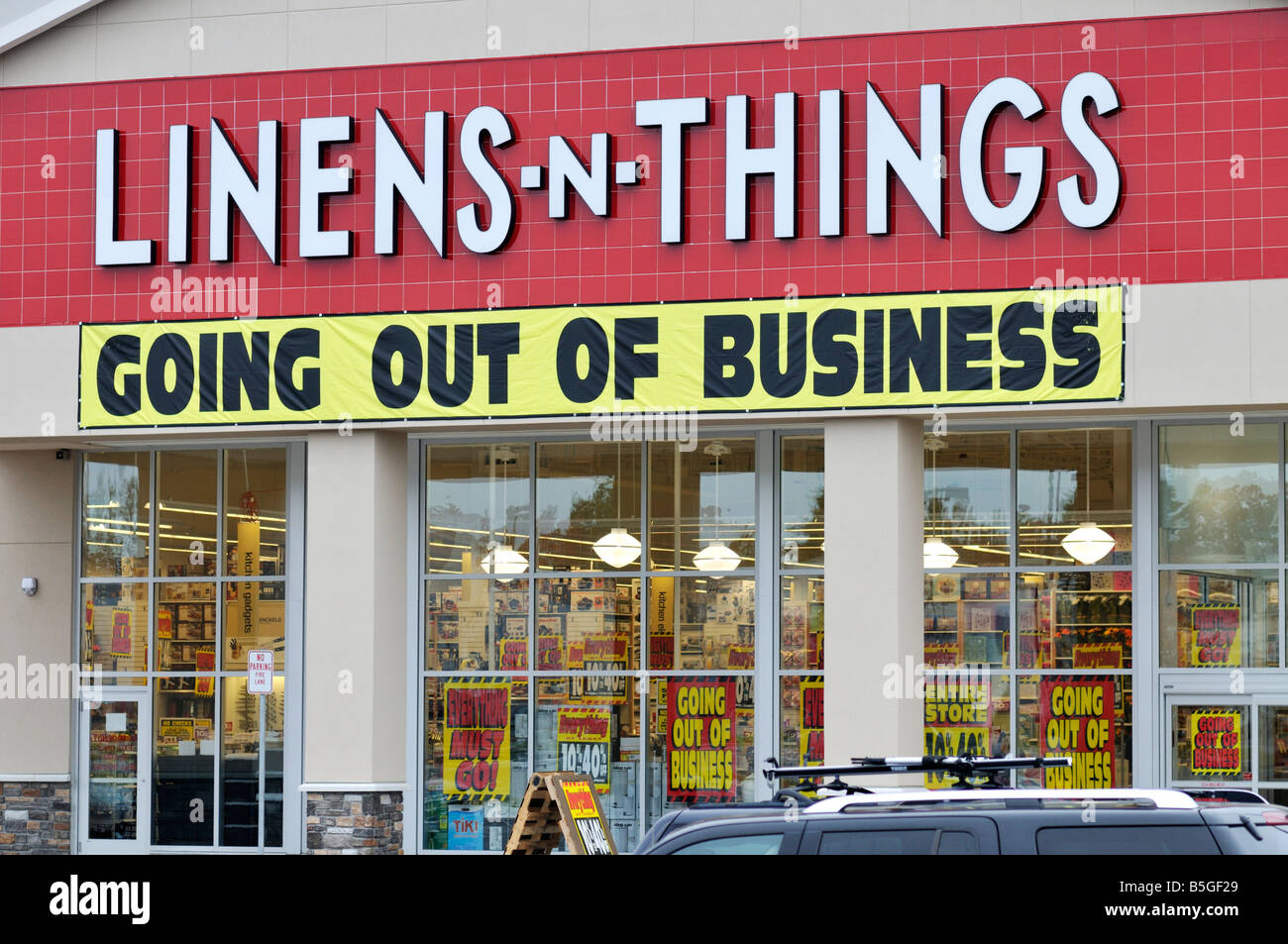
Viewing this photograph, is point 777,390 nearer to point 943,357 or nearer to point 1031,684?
point 943,357

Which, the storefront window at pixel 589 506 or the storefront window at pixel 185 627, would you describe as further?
the storefront window at pixel 185 627

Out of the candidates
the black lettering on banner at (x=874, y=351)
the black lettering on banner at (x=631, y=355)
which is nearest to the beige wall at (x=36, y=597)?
the black lettering on banner at (x=631, y=355)

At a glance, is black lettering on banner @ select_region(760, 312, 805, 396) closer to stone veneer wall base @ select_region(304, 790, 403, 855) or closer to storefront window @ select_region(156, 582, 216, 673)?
stone veneer wall base @ select_region(304, 790, 403, 855)

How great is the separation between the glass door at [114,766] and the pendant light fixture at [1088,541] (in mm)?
11111

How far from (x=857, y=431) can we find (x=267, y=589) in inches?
295

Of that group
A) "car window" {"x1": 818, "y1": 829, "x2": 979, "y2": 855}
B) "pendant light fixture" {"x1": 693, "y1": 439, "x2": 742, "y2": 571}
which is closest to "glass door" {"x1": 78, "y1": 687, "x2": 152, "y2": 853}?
"pendant light fixture" {"x1": 693, "y1": 439, "x2": 742, "y2": 571}

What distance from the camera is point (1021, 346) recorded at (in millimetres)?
15922

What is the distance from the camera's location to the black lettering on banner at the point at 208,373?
59.0 feet

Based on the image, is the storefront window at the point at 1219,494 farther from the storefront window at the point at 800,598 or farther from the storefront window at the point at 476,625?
the storefront window at the point at 476,625

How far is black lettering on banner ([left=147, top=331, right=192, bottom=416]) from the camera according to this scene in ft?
59.2

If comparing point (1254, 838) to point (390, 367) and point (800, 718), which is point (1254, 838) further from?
point (390, 367)

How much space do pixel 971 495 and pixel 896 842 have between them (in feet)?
38.1

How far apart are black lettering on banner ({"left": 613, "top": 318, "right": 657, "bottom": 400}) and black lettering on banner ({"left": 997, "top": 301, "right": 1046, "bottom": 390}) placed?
11.7 ft
